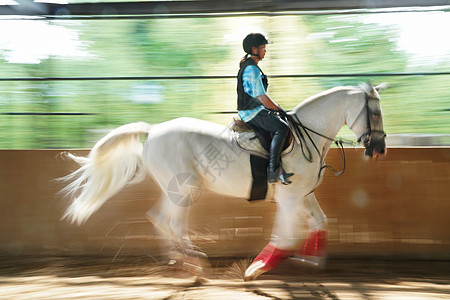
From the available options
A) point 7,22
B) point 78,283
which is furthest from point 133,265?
point 7,22

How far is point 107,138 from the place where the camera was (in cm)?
433

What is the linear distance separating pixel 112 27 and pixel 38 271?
11.5ft

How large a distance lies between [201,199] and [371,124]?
91.8 inches

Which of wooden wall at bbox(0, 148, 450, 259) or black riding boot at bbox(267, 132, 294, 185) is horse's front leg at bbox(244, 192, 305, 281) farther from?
wooden wall at bbox(0, 148, 450, 259)

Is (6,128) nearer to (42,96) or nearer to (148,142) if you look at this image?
(42,96)

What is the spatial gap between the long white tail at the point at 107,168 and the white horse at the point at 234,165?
0.01 m

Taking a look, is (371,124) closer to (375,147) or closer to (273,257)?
(375,147)

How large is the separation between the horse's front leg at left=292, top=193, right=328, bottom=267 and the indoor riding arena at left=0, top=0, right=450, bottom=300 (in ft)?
0.80

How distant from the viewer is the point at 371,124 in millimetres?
3967

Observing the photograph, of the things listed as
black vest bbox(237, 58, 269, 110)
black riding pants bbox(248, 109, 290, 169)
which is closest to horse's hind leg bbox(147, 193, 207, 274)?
black riding pants bbox(248, 109, 290, 169)

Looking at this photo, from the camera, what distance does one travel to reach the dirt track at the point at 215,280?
3.74 m

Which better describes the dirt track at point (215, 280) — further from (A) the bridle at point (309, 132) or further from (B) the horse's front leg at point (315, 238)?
(A) the bridle at point (309, 132)

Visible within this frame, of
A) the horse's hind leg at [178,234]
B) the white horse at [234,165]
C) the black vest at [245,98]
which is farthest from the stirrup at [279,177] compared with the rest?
the horse's hind leg at [178,234]

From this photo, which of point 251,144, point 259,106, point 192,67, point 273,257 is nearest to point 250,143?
point 251,144
